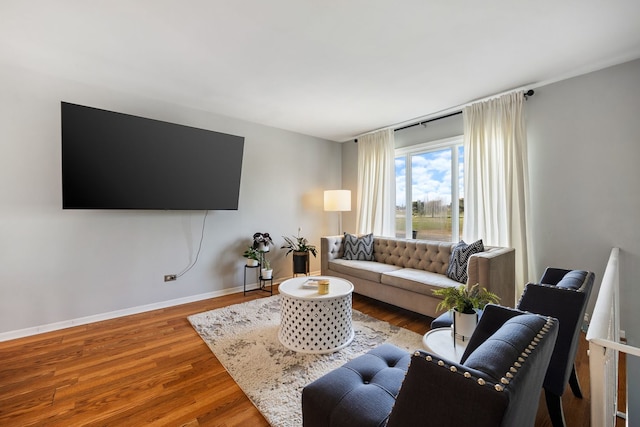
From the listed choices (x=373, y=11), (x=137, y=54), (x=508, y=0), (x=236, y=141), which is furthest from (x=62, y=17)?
(x=508, y=0)

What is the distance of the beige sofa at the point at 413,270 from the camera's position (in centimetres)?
257

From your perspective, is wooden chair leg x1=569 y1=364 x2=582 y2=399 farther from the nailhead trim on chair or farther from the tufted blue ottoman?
the nailhead trim on chair

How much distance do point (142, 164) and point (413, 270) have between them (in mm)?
3327

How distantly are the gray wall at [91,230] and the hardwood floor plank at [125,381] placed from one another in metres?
0.37

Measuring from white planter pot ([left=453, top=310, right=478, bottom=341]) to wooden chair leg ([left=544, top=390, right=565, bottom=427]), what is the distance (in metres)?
0.47

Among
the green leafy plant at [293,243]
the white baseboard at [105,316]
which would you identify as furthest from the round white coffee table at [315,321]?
the green leafy plant at [293,243]

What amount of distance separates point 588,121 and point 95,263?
207 inches

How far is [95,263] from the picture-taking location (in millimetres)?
2980

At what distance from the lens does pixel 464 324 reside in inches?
59.7

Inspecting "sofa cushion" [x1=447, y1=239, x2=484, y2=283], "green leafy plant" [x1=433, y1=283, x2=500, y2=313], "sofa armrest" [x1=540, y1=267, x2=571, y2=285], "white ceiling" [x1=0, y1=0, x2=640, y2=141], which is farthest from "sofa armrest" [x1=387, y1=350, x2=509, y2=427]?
"sofa cushion" [x1=447, y1=239, x2=484, y2=283]

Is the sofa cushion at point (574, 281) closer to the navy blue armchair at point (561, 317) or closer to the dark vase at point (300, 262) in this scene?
the navy blue armchair at point (561, 317)

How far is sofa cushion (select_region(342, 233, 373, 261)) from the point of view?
3.99 meters

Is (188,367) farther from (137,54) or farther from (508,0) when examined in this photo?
(508,0)

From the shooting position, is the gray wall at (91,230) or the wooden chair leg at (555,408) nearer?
the wooden chair leg at (555,408)
